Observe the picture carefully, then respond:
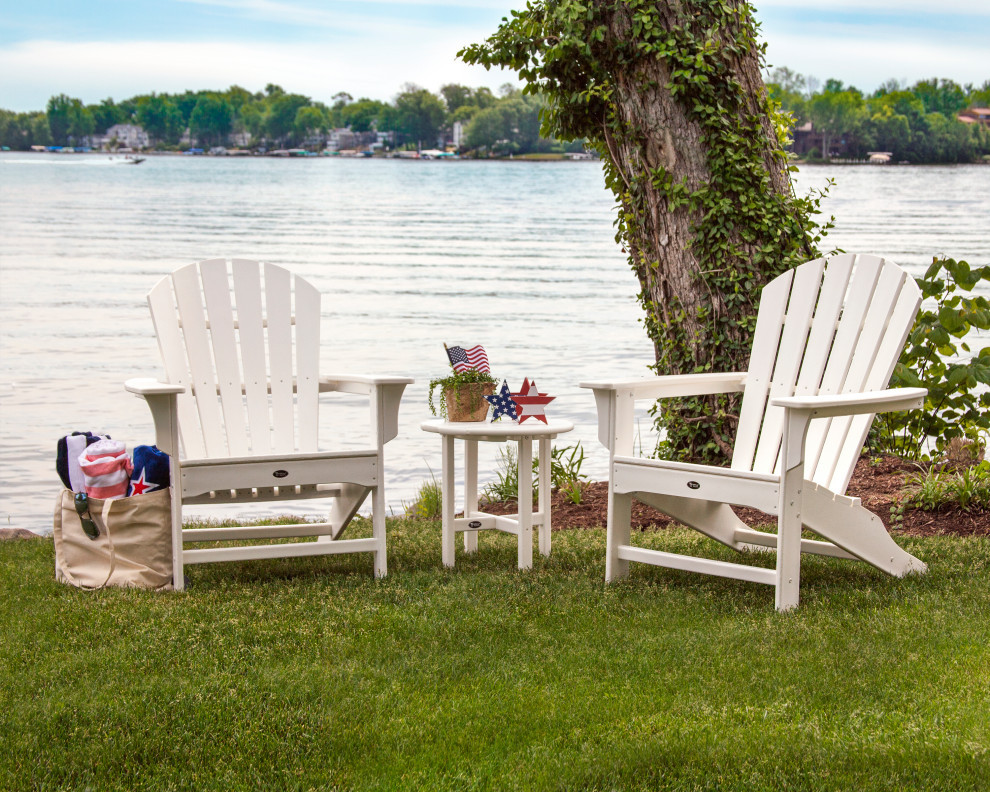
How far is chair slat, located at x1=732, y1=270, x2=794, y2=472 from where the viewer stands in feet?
12.7

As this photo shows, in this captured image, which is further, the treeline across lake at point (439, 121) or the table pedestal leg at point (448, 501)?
the treeline across lake at point (439, 121)

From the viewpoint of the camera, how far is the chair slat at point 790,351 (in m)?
3.78

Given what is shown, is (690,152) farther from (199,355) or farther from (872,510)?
(199,355)

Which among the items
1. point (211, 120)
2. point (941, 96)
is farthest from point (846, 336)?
point (211, 120)

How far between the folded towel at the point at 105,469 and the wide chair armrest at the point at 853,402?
6.81 feet

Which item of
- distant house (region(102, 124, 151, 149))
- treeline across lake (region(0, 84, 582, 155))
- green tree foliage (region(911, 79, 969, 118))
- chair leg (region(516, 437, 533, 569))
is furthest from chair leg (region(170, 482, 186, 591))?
distant house (region(102, 124, 151, 149))

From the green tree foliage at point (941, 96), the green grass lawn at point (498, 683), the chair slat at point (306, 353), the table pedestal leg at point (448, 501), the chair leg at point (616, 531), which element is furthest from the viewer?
the green tree foliage at point (941, 96)

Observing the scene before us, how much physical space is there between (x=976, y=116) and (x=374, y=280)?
38.6m

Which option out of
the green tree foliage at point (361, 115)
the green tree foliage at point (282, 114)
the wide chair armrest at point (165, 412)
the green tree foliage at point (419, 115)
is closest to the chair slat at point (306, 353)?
the wide chair armrest at point (165, 412)

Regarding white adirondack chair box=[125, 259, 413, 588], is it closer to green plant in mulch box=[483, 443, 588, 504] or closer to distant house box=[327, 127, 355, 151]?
green plant in mulch box=[483, 443, 588, 504]

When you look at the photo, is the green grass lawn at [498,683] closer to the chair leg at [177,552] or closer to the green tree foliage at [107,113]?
the chair leg at [177,552]

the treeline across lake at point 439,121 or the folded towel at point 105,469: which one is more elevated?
the treeline across lake at point 439,121

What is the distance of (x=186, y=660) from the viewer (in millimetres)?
2797

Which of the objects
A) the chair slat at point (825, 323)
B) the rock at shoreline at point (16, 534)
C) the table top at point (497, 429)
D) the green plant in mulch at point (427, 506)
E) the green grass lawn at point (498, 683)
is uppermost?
the chair slat at point (825, 323)
